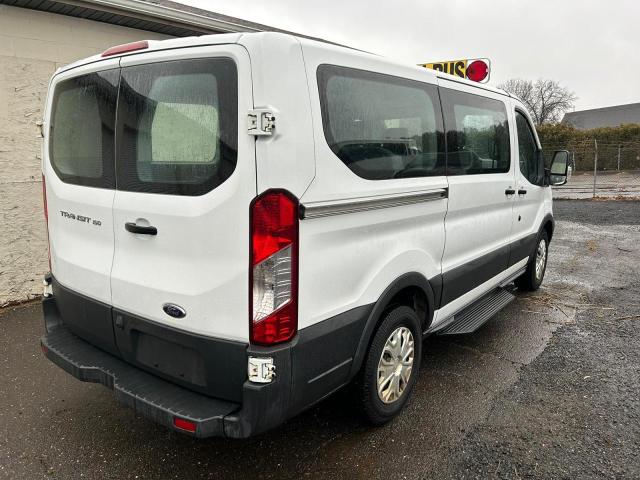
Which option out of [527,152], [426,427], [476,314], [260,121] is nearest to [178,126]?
[260,121]

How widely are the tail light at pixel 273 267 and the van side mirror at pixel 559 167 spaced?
4099mm

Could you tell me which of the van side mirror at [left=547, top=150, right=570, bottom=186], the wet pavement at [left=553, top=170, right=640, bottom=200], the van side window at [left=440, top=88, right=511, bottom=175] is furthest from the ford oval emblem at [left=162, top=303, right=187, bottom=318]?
the wet pavement at [left=553, top=170, right=640, bottom=200]

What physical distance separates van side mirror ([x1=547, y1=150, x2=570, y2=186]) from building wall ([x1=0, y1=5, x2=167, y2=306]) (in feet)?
17.1

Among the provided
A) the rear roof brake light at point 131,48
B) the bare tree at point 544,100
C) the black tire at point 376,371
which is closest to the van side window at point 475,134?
the black tire at point 376,371

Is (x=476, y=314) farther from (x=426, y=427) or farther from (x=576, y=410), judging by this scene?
(x=426, y=427)

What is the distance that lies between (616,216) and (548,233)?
7.63 meters

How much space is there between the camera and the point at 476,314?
383 cm

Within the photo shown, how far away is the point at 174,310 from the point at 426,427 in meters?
1.70

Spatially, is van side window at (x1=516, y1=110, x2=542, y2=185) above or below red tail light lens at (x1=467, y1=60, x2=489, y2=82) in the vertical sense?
below

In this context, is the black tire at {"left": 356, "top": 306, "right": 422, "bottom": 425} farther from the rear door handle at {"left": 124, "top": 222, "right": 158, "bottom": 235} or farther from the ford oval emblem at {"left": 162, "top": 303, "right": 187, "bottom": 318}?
the rear door handle at {"left": 124, "top": 222, "right": 158, "bottom": 235}

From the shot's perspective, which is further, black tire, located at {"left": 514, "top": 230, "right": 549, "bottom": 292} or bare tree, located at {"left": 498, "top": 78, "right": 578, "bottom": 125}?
bare tree, located at {"left": 498, "top": 78, "right": 578, "bottom": 125}

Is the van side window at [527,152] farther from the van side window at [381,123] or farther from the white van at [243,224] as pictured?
the van side window at [381,123]

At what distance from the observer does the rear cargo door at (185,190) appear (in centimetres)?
196

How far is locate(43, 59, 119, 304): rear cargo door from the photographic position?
96.3 inches
